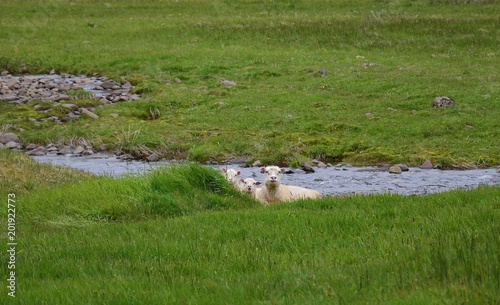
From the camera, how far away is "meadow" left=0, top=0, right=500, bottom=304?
9.30 meters

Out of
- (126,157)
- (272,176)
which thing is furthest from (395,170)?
(126,157)

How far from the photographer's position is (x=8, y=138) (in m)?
28.0

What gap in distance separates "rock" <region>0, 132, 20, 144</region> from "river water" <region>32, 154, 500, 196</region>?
12.3 ft

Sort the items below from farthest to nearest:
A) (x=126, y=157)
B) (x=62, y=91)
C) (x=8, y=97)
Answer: (x=62, y=91), (x=8, y=97), (x=126, y=157)

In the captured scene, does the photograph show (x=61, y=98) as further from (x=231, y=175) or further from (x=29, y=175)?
(x=231, y=175)

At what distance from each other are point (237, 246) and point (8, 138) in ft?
60.2

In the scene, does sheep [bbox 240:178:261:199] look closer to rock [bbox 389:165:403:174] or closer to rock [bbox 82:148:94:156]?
rock [bbox 389:165:403:174]

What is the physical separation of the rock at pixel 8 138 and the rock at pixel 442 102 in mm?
14398

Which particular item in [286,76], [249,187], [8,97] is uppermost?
[249,187]

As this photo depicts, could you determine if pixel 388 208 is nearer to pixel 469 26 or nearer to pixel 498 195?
pixel 498 195

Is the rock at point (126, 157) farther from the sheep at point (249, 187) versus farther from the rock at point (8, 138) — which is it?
the sheep at point (249, 187)

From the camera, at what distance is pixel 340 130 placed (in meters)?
26.5

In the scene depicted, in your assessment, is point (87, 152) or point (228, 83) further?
point (228, 83)

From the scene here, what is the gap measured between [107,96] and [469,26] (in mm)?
19899
